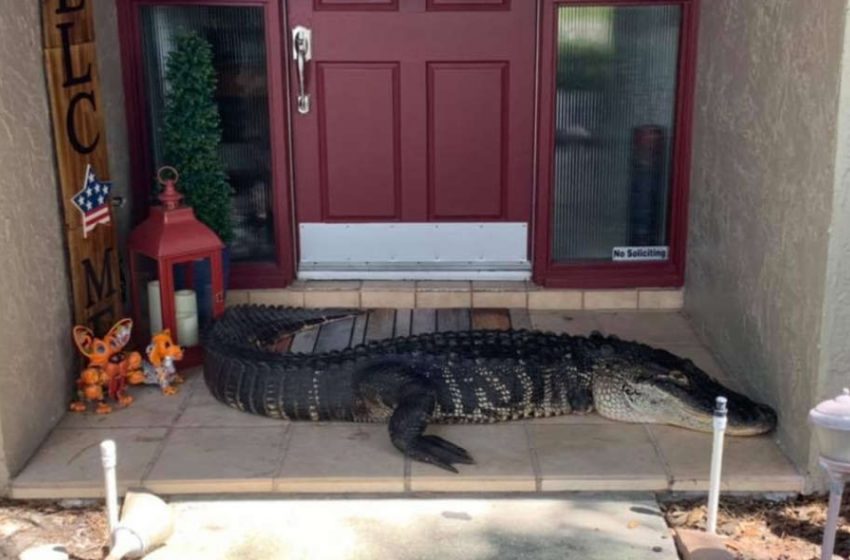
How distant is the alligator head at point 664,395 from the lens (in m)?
4.18

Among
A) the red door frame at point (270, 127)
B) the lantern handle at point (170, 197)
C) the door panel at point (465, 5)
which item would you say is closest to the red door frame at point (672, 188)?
the door panel at point (465, 5)

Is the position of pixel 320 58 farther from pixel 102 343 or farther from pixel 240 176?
pixel 102 343

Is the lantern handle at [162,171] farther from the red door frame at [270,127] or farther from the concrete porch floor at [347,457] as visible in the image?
the concrete porch floor at [347,457]

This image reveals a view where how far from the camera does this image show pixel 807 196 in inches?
151

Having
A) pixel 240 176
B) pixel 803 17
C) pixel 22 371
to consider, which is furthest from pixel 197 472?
pixel 803 17

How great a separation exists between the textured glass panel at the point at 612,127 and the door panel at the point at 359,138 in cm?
91

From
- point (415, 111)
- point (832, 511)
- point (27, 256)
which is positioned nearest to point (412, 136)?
point (415, 111)

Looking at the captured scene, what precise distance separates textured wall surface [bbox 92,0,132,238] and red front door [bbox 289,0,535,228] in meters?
0.90

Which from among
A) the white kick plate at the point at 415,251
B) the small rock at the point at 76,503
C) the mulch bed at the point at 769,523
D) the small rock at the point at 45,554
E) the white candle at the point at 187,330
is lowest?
the mulch bed at the point at 769,523

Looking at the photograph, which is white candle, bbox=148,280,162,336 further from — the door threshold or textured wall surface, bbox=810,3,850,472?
textured wall surface, bbox=810,3,850,472

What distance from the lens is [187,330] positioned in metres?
5.05

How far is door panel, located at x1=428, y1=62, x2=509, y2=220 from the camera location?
5.62 meters

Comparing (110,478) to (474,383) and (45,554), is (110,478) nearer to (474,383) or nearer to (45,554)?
(45,554)

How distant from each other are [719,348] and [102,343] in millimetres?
2893
